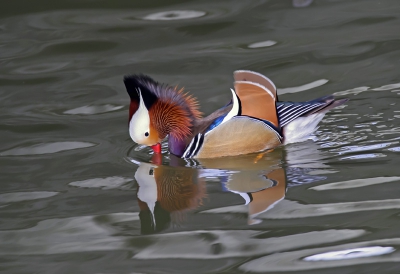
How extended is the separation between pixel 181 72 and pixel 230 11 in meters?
1.17

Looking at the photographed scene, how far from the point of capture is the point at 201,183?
419 cm

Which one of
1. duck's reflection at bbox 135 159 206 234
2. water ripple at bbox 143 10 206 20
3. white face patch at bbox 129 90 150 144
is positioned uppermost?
water ripple at bbox 143 10 206 20

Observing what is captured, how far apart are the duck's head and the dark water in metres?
0.18

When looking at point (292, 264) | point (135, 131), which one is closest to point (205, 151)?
point (135, 131)

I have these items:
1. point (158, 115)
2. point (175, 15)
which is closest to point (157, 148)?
point (158, 115)

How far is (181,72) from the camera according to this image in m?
6.54

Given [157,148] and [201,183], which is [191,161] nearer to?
[157,148]

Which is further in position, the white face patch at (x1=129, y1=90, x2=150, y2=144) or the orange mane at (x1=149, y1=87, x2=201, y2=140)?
the orange mane at (x1=149, y1=87, x2=201, y2=140)

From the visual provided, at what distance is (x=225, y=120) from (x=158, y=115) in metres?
0.46

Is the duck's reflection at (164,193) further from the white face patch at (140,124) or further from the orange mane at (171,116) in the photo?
the orange mane at (171,116)

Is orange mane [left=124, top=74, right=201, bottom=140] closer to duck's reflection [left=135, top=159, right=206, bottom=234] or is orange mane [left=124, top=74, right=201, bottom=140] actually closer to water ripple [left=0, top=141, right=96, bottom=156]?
duck's reflection [left=135, top=159, right=206, bottom=234]

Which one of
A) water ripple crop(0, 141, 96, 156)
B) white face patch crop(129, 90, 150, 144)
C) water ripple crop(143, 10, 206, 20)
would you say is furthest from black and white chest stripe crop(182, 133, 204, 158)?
water ripple crop(143, 10, 206, 20)

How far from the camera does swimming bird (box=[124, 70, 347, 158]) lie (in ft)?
15.3

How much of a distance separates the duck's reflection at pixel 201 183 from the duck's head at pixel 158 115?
162 millimetres
